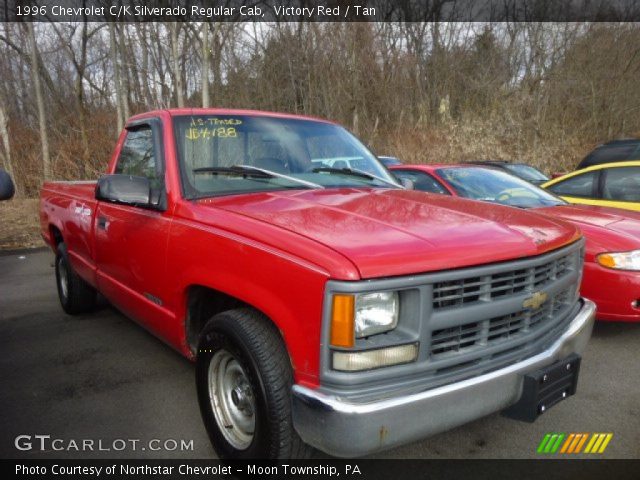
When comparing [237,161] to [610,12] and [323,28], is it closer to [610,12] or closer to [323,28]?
[323,28]

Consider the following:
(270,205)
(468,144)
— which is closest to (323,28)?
(468,144)

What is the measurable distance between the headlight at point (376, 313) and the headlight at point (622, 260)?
9.00ft

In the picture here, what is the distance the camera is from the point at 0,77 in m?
18.4

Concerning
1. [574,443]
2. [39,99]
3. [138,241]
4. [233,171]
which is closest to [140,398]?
[138,241]

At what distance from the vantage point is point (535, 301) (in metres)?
2.12

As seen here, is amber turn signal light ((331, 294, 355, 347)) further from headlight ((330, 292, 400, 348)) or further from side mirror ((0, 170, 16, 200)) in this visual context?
side mirror ((0, 170, 16, 200))

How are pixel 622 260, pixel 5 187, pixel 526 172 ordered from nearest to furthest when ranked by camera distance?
pixel 5 187, pixel 622 260, pixel 526 172

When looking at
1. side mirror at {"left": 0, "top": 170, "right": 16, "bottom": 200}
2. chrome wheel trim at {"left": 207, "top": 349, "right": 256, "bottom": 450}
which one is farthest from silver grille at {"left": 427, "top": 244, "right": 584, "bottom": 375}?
side mirror at {"left": 0, "top": 170, "right": 16, "bottom": 200}

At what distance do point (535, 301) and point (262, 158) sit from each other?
5.91 feet

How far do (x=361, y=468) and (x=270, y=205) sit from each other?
1428 mm

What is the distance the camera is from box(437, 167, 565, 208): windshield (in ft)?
16.4

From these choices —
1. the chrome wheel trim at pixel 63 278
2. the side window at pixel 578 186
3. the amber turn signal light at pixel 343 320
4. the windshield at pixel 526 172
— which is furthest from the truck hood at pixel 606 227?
the windshield at pixel 526 172

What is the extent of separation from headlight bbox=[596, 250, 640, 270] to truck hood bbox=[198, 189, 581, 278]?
4.33ft

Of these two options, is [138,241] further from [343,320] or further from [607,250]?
[607,250]
